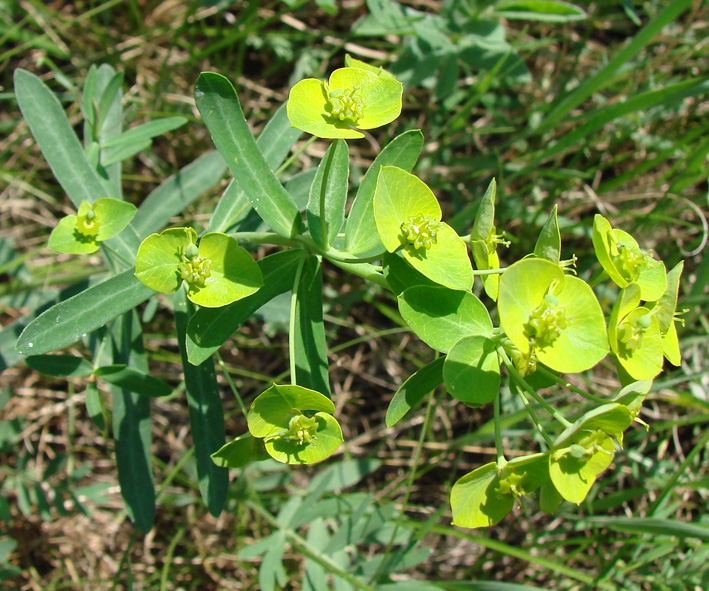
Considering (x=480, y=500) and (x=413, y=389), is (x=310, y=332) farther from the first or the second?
(x=480, y=500)

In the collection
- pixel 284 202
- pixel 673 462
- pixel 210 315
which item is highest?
pixel 284 202

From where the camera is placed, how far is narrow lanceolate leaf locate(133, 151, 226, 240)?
2.84m

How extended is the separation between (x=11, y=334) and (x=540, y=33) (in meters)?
3.66

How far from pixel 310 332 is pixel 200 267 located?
20.2 inches

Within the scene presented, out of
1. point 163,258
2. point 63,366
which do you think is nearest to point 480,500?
point 163,258

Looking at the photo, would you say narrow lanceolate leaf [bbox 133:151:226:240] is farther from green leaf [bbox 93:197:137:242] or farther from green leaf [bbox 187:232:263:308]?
green leaf [bbox 187:232:263:308]

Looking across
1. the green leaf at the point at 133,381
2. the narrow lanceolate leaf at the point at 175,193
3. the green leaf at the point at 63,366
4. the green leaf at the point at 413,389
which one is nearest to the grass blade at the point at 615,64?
the narrow lanceolate leaf at the point at 175,193

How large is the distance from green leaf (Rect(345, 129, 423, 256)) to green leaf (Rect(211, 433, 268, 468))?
2.28 feet

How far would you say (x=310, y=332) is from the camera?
2.17 m

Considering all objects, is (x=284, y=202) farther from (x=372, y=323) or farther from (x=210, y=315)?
(x=372, y=323)

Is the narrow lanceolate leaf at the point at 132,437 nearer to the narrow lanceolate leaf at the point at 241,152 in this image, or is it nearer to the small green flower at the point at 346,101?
the narrow lanceolate leaf at the point at 241,152

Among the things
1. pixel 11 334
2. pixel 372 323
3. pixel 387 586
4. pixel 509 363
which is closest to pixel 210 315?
pixel 509 363

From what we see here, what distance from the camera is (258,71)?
417 centimetres

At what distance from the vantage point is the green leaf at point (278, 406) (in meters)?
1.69
